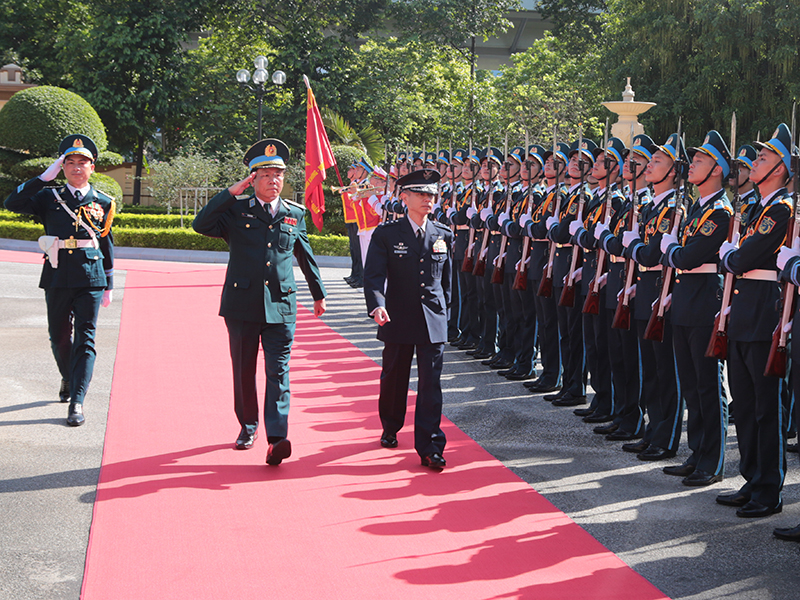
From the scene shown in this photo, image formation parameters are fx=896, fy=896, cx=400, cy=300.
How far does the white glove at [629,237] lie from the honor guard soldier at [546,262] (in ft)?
5.48

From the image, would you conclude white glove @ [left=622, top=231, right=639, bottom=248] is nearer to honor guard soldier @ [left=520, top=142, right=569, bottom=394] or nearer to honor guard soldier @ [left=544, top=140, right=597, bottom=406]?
honor guard soldier @ [left=544, top=140, right=597, bottom=406]

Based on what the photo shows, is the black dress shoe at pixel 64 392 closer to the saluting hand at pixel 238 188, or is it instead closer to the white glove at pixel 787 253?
the saluting hand at pixel 238 188

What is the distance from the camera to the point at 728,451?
6.14m

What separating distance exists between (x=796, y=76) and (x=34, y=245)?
19.2 meters

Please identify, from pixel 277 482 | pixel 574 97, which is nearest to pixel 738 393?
pixel 277 482

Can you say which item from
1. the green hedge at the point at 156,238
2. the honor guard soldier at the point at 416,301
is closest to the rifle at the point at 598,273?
the honor guard soldier at the point at 416,301

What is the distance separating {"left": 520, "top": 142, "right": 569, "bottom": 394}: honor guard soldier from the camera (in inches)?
306

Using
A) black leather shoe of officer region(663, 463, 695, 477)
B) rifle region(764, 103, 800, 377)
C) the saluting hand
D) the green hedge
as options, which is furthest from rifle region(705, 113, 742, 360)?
the green hedge

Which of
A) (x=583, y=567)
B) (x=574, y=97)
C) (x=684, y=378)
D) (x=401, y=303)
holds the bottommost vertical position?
(x=583, y=567)

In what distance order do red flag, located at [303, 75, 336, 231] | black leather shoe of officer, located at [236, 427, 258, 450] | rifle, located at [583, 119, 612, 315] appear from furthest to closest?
red flag, located at [303, 75, 336, 231] < rifle, located at [583, 119, 612, 315] < black leather shoe of officer, located at [236, 427, 258, 450]

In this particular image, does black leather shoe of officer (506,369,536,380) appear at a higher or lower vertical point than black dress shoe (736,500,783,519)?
higher

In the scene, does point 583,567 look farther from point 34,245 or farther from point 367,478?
point 34,245

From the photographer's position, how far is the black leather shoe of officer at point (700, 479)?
5.30 metres

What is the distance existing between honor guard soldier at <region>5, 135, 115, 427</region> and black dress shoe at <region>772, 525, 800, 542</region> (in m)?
4.66
